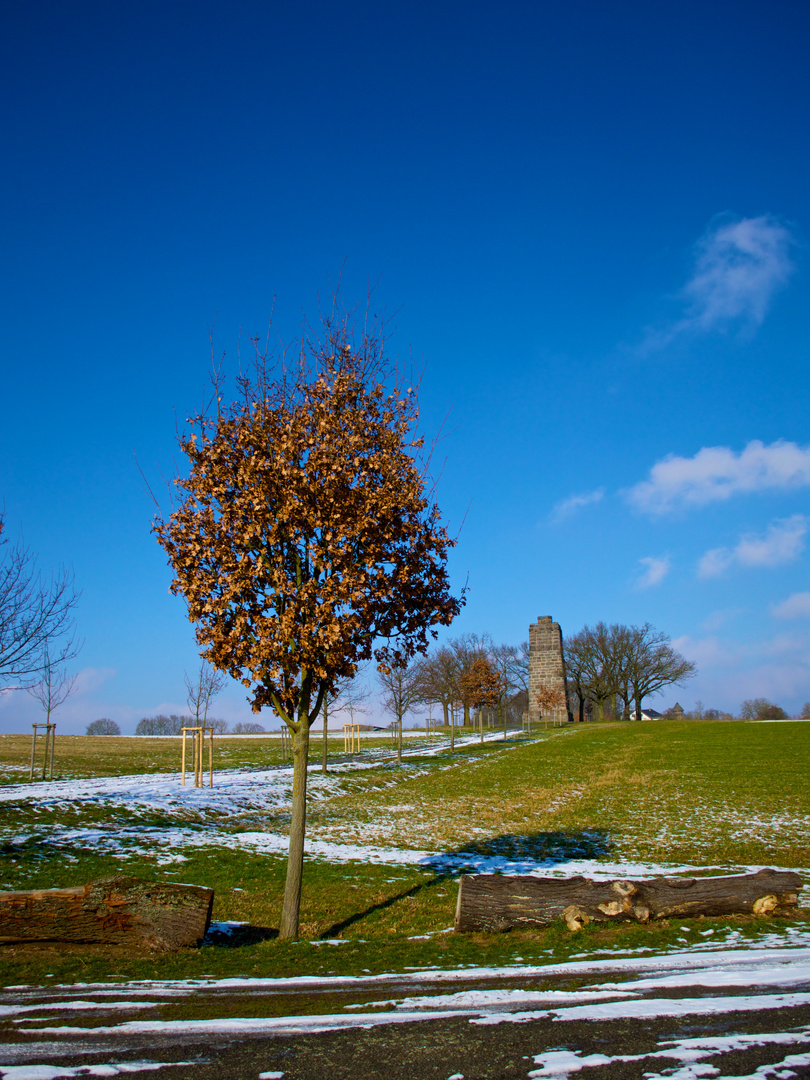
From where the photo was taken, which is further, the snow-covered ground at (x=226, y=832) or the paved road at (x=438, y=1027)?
the snow-covered ground at (x=226, y=832)

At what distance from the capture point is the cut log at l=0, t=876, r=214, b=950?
695 centimetres

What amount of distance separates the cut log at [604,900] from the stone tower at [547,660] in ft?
199

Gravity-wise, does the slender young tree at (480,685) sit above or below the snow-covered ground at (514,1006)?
above

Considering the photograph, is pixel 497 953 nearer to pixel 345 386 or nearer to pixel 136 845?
pixel 345 386

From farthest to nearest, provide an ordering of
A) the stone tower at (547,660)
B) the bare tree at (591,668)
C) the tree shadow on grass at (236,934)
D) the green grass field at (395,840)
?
1. the bare tree at (591,668)
2. the stone tower at (547,660)
3. the tree shadow on grass at (236,934)
4. the green grass field at (395,840)

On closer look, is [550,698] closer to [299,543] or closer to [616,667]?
[616,667]

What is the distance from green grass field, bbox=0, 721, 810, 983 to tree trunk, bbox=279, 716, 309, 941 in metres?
0.28

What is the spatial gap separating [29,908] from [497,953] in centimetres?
485

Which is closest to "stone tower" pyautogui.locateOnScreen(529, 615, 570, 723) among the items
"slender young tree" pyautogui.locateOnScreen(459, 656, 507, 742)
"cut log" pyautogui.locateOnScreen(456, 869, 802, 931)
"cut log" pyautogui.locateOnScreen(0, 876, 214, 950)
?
"slender young tree" pyautogui.locateOnScreen(459, 656, 507, 742)

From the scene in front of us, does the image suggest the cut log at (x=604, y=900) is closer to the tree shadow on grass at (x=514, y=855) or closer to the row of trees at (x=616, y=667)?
the tree shadow on grass at (x=514, y=855)

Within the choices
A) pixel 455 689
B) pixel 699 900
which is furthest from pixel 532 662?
pixel 699 900

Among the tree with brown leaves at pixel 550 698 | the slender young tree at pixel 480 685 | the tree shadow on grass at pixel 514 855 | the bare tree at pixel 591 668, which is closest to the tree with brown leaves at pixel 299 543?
the tree shadow on grass at pixel 514 855

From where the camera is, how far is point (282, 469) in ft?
25.7

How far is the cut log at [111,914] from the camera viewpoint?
6.95m
